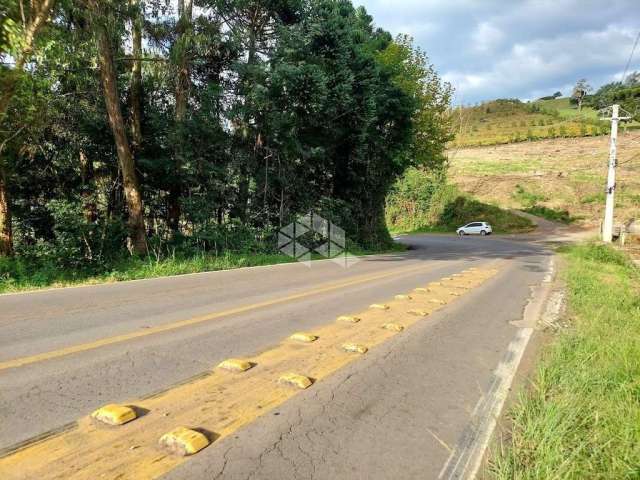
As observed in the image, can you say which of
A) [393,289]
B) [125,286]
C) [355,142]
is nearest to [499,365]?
[393,289]

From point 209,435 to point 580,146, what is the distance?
64455 millimetres

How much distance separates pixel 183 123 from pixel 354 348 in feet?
39.2

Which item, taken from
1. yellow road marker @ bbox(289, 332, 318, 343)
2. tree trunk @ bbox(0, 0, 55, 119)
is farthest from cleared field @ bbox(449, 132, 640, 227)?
tree trunk @ bbox(0, 0, 55, 119)

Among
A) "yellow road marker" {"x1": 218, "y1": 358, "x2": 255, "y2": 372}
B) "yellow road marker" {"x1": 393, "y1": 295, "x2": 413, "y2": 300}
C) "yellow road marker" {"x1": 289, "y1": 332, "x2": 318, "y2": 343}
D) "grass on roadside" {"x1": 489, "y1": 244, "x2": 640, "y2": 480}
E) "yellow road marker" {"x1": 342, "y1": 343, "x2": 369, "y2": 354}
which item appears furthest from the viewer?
"yellow road marker" {"x1": 393, "y1": 295, "x2": 413, "y2": 300}

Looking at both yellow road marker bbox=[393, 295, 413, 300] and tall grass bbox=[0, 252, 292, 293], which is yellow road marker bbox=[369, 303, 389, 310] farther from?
tall grass bbox=[0, 252, 292, 293]

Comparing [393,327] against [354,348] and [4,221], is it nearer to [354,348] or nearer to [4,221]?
[354,348]

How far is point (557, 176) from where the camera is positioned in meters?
45.7

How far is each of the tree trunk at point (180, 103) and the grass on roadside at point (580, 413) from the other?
12.5m

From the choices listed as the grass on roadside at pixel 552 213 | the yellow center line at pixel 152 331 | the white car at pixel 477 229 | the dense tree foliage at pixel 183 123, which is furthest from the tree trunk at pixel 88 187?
the grass on roadside at pixel 552 213

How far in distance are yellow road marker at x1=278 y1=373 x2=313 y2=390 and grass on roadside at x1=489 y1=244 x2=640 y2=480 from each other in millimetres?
1541

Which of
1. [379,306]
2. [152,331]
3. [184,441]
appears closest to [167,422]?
[184,441]

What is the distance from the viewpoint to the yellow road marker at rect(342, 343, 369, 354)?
445cm

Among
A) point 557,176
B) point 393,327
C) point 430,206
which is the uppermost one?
point 557,176

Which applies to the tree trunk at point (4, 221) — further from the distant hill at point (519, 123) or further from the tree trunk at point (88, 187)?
the distant hill at point (519, 123)
